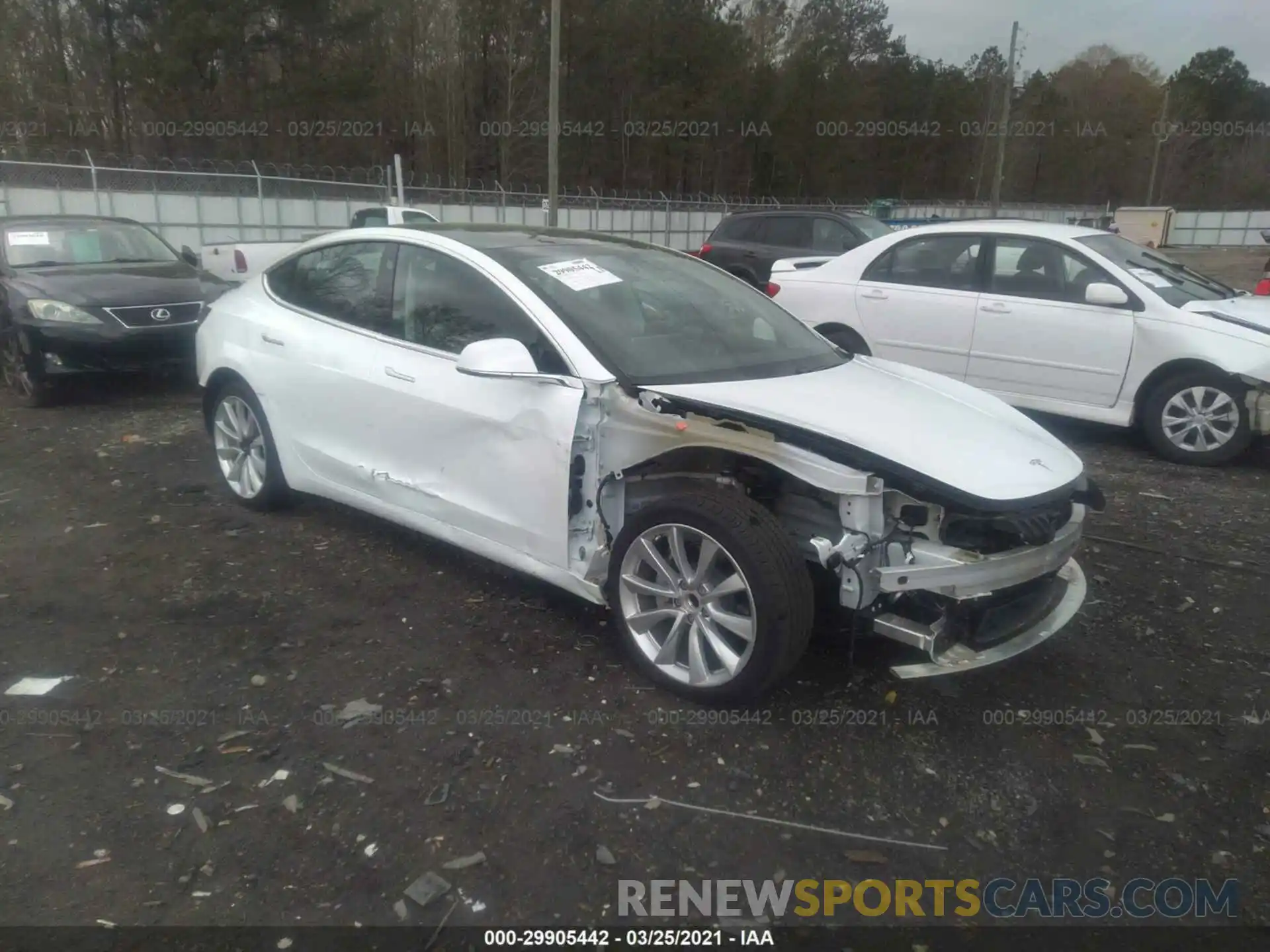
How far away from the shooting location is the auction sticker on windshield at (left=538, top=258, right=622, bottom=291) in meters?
3.80

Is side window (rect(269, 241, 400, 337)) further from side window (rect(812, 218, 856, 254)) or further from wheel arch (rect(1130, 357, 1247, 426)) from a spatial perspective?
side window (rect(812, 218, 856, 254))

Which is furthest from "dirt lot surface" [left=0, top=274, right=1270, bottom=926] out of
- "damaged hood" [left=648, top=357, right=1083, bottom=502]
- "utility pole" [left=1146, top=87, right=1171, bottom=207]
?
"utility pole" [left=1146, top=87, right=1171, bottom=207]

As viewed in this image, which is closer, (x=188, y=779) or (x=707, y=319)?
(x=188, y=779)

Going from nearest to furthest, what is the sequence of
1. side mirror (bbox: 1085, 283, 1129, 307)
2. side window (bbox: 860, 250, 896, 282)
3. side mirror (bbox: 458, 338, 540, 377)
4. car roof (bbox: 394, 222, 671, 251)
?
side mirror (bbox: 458, 338, 540, 377) → car roof (bbox: 394, 222, 671, 251) → side mirror (bbox: 1085, 283, 1129, 307) → side window (bbox: 860, 250, 896, 282)

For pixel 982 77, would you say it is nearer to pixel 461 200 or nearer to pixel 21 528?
pixel 461 200

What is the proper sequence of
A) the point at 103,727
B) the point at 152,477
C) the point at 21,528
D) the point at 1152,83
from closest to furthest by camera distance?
the point at 103,727 < the point at 21,528 < the point at 152,477 < the point at 1152,83

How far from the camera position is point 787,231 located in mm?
12219

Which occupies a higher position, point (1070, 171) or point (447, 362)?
point (1070, 171)

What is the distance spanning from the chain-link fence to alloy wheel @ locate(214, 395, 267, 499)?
22.1ft

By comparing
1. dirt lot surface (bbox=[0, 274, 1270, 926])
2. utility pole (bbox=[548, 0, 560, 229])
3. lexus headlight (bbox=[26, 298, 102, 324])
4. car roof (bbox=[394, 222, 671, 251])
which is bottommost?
dirt lot surface (bbox=[0, 274, 1270, 926])

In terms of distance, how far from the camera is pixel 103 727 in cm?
308

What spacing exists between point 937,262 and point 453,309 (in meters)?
4.67

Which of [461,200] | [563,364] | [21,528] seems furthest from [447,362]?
[461,200]

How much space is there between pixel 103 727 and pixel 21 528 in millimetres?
2393
